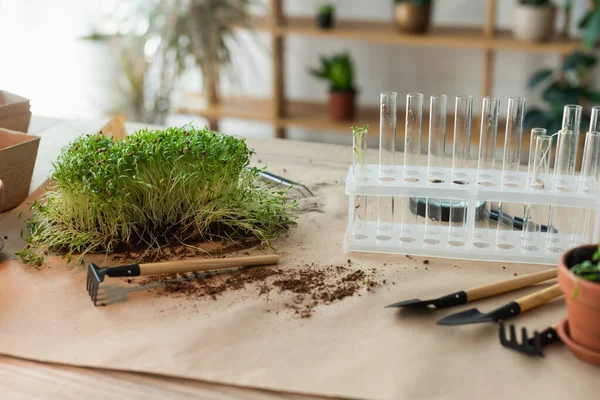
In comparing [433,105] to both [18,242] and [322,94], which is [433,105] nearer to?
[18,242]

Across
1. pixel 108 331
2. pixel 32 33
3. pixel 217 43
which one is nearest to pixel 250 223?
pixel 108 331

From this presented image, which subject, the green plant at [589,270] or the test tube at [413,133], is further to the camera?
the test tube at [413,133]

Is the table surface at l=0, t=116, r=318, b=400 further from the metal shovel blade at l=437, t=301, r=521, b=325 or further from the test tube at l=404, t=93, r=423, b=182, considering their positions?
the test tube at l=404, t=93, r=423, b=182

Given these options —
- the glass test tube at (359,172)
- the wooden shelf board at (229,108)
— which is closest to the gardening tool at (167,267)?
the glass test tube at (359,172)

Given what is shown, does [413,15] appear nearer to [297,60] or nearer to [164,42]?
[297,60]

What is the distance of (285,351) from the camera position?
99 cm

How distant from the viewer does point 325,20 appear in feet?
10.1

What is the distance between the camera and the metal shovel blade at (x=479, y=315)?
103 cm

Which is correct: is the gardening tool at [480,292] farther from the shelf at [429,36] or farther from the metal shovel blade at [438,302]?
the shelf at [429,36]

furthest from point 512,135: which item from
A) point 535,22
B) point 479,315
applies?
point 535,22

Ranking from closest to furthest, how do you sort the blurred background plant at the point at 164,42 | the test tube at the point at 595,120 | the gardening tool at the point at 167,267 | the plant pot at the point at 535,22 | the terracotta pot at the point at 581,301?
the terracotta pot at the point at 581,301 → the gardening tool at the point at 167,267 → the test tube at the point at 595,120 → the plant pot at the point at 535,22 → the blurred background plant at the point at 164,42

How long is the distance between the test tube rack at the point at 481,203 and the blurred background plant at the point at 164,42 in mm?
1910

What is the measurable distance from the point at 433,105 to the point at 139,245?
1.98 ft

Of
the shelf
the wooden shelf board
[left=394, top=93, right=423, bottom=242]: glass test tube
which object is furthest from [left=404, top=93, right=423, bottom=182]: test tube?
the wooden shelf board
